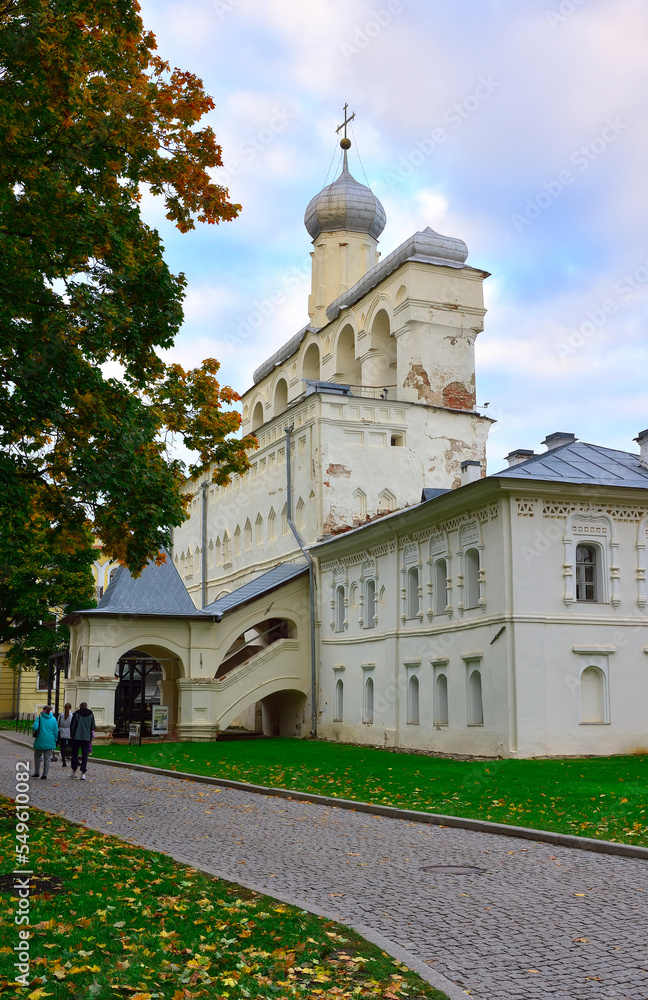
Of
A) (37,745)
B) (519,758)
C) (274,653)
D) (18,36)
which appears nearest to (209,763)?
(37,745)

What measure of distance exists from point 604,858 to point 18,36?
11.1m

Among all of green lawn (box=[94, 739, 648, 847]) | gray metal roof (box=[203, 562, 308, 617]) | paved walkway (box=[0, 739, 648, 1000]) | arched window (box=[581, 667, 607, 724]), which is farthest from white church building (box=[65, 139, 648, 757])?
paved walkway (box=[0, 739, 648, 1000])

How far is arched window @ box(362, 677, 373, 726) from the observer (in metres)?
30.0

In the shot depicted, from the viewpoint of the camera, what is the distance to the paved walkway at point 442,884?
648cm

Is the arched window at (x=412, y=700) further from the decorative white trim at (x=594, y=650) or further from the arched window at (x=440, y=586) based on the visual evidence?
the decorative white trim at (x=594, y=650)

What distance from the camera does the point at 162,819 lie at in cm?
1394

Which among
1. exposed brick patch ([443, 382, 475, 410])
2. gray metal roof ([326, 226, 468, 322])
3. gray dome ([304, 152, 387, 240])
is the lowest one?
exposed brick patch ([443, 382, 475, 410])

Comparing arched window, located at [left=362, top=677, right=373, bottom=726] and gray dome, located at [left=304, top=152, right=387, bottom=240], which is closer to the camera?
arched window, located at [left=362, top=677, right=373, bottom=726]

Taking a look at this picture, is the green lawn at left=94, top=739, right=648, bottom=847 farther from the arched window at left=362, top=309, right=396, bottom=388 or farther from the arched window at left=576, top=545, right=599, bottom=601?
the arched window at left=362, top=309, right=396, bottom=388

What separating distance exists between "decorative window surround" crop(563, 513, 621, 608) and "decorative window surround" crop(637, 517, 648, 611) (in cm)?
54

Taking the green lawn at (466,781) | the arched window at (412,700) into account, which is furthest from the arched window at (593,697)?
the arched window at (412,700)

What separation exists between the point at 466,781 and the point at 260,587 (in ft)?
55.9

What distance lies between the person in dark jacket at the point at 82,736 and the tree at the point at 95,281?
21.4 ft

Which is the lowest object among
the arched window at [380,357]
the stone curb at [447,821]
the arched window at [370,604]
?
the stone curb at [447,821]
